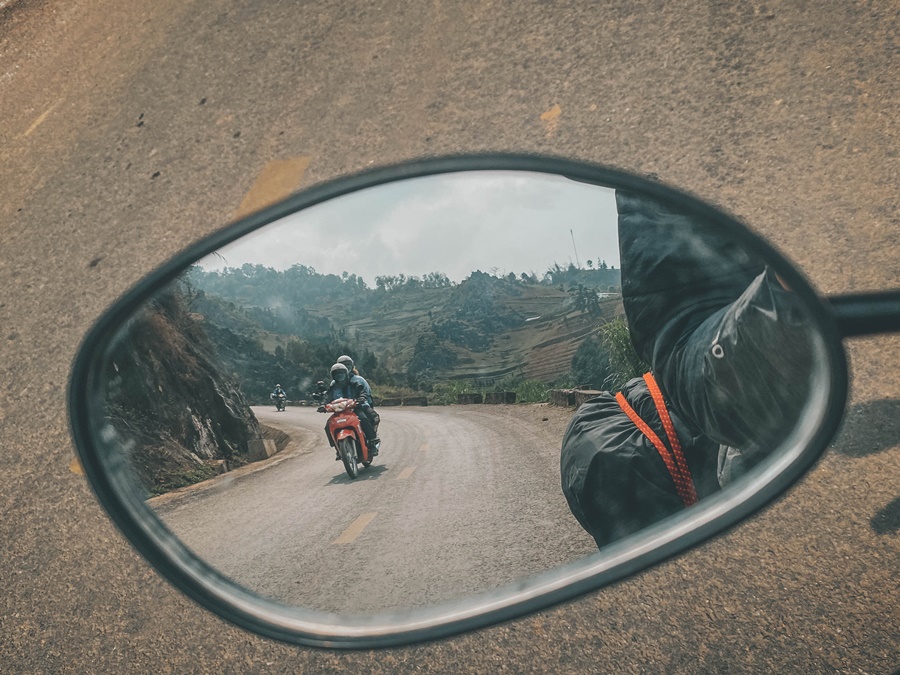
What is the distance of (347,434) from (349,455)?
4 centimetres

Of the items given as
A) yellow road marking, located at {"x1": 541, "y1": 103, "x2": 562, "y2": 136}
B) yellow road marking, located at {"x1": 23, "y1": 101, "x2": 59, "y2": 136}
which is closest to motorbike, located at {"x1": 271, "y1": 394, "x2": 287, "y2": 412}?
yellow road marking, located at {"x1": 541, "y1": 103, "x2": 562, "y2": 136}

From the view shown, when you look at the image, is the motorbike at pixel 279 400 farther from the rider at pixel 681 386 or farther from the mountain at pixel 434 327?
the rider at pixel 681 386

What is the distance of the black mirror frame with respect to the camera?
951 millimetres

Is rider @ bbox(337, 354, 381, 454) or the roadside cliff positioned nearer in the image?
rider @ bbox(337, 354, 381, 454)

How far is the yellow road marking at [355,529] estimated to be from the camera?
929 millimetres

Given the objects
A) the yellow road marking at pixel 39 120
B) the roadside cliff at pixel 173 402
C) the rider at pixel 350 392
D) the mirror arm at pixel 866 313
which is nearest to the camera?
the mirror arm at pixel 866 313

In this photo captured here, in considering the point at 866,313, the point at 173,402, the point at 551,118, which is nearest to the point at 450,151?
the point at 551,118

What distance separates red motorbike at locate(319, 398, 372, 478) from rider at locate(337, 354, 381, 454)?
0.02 m

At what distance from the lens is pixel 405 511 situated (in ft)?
3.06

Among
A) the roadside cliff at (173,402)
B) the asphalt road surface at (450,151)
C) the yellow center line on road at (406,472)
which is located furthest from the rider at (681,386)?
the roadside cliff at (173,402)

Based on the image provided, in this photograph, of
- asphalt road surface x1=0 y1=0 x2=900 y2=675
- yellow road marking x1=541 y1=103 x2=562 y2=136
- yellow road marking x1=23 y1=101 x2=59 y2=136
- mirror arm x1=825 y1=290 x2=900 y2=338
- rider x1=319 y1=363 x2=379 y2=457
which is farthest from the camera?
yellow road marking x1=23 y1=101 x2=59 y2=136

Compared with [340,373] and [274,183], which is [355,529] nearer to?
[340,373]

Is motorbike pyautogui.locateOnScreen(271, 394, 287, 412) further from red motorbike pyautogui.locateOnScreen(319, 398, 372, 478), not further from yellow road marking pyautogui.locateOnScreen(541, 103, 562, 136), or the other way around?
yellow road marking pyautogui.locateOnScreen(541, 103, 562, 136)

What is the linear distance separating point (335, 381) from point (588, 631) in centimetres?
159
